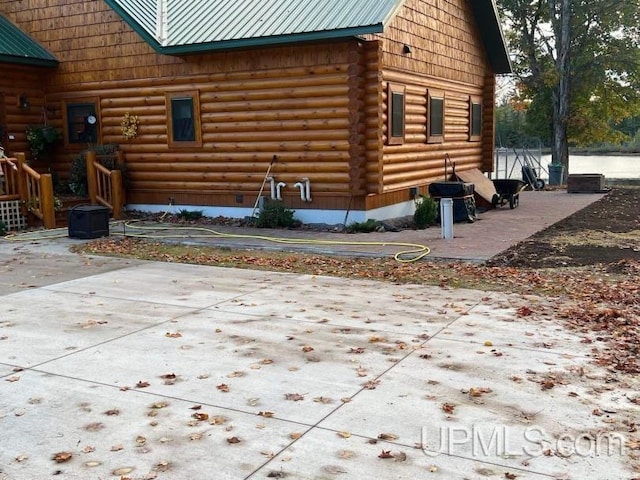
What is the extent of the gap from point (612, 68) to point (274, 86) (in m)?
17.6

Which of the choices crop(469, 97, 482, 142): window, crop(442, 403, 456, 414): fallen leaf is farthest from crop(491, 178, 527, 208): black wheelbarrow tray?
crop(442, 403, 456, 414): fallen leaf

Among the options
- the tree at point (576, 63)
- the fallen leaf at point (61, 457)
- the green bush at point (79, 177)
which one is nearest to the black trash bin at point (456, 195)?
the green bush at point (79, 177)

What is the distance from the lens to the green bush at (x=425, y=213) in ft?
42.7

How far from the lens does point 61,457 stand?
358 cm

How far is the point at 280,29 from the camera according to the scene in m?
12.1

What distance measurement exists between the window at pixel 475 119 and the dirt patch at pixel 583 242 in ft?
13.3

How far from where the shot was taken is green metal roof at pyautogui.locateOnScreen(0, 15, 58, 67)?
563 inches

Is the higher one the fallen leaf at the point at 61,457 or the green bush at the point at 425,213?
the green bush at the point at 425,213

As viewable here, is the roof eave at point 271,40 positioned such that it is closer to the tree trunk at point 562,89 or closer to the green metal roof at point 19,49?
the green metal roof at point 19,49

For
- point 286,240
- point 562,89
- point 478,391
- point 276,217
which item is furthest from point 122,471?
point 562,89

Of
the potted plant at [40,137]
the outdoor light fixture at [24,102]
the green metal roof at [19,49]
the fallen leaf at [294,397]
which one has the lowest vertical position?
the fallen leaf at [294,397]

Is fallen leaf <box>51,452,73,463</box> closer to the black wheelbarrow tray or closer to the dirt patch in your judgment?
the dirt patch

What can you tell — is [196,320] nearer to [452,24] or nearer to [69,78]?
[69,78]

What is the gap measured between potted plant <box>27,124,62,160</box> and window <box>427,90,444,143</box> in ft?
28.6
